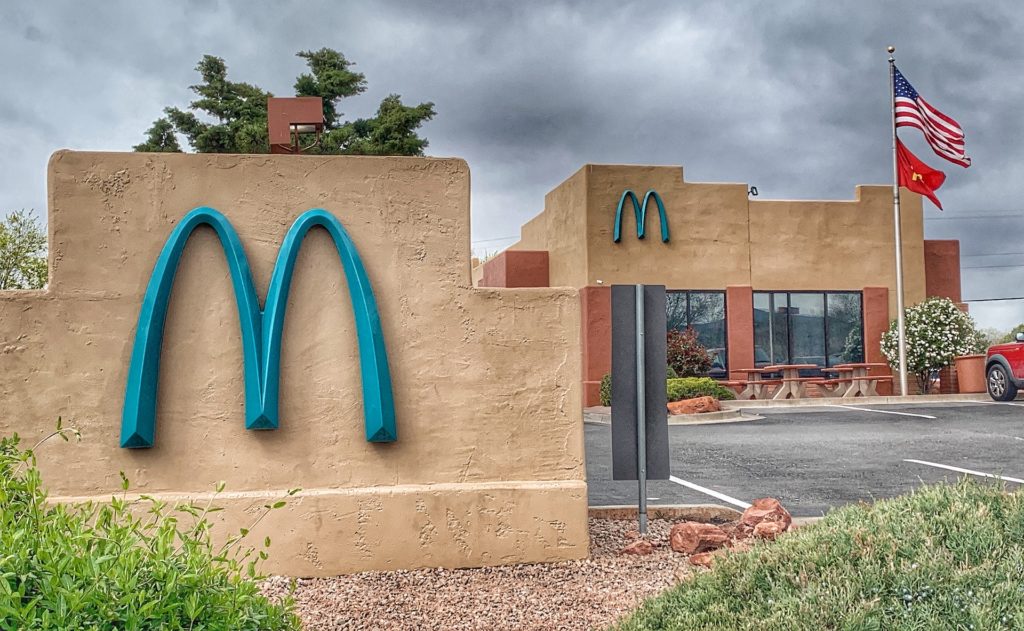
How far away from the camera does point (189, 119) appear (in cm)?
3644

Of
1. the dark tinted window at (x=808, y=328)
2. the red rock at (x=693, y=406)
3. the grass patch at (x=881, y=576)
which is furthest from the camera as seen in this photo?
the dark tinted window at (x=808, y=328)

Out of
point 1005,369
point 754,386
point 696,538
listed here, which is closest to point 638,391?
point 696,538

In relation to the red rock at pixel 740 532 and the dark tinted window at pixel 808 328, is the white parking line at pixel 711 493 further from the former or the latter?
the dark tinted window at pixel 808 328

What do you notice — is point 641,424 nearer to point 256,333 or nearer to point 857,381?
point 256,333

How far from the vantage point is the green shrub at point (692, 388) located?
67.0ft

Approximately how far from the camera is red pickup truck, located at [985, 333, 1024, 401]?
19500 mm

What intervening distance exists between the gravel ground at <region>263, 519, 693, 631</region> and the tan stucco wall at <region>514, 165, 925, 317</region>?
61.4ft

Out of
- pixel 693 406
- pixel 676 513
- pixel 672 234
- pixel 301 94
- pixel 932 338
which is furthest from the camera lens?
pixel 301 94

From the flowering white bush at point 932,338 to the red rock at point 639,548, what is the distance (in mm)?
21306

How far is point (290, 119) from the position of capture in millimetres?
7422

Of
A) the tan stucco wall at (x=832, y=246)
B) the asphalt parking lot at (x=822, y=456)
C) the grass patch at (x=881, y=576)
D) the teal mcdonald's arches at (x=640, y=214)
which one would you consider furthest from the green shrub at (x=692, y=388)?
the grass patch at (x=881, y=576)

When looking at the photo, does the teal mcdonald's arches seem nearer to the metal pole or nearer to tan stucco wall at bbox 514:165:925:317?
tan stucco wall at bbox 514:165:925:317

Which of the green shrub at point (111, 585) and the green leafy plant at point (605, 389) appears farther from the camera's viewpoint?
the green leafy plant at point (605, 389)

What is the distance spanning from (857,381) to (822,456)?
14581 millimetres
